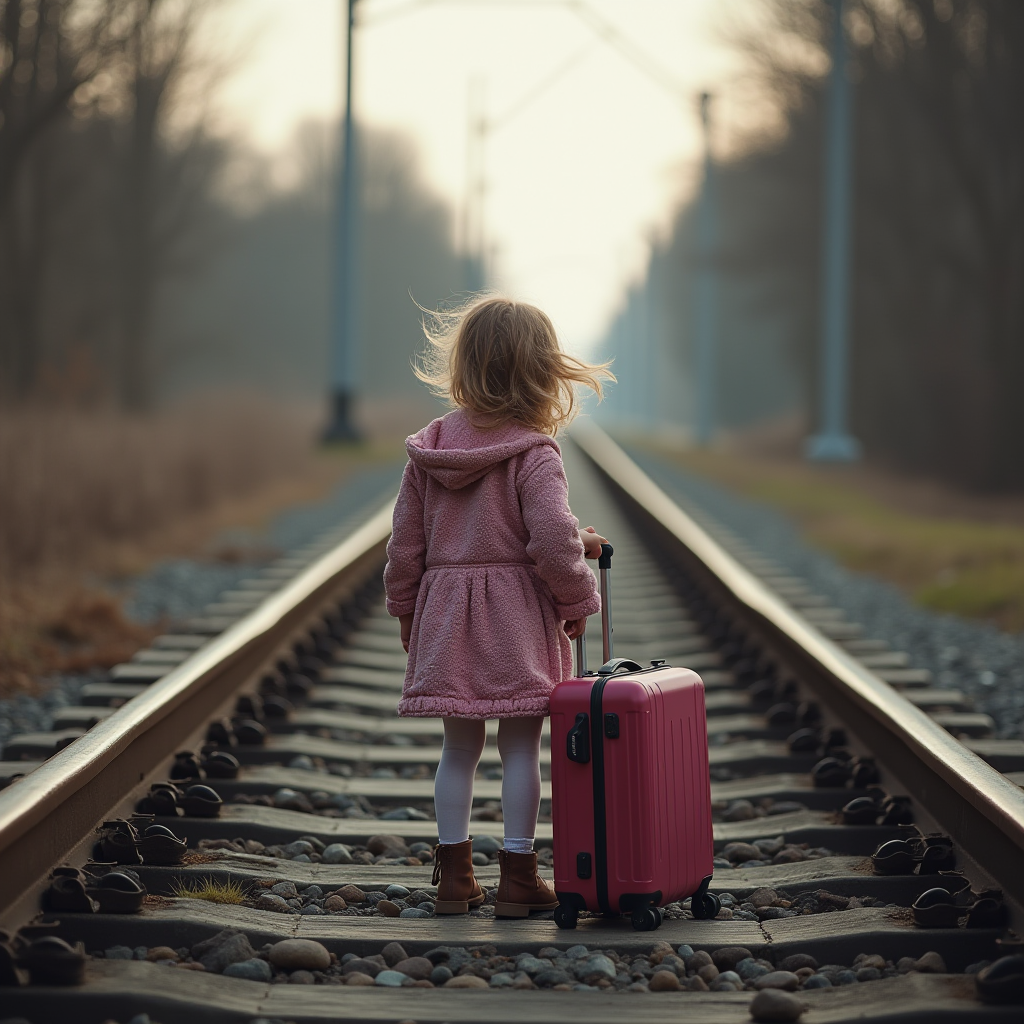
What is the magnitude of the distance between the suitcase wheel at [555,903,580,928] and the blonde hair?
0.95 meters

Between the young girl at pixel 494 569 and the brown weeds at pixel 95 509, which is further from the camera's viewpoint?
the brown weeds at pixel 95 509

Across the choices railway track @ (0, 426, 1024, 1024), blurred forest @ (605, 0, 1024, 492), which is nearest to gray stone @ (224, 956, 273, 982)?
railway track @ (0, 426, 1024, 1024)

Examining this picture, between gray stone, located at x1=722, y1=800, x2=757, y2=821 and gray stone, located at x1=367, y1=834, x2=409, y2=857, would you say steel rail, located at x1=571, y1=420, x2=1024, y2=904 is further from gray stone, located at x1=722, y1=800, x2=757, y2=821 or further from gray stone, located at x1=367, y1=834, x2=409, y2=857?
gray stone, located at x1=367, y1=834, x2=409, y2=857

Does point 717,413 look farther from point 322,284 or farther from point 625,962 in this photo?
point 625,962

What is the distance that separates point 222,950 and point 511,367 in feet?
4.09

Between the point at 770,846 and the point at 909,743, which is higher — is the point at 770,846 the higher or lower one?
the lower one

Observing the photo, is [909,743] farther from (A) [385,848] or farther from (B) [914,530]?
(B) [914,530]

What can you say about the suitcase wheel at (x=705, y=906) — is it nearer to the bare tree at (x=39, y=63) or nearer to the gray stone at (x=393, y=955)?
the gray stone at (x=393, y=955)

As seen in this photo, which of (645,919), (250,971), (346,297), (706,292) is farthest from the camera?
(706,292)

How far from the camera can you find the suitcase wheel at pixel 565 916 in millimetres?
2973

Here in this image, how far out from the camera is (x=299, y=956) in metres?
2.68

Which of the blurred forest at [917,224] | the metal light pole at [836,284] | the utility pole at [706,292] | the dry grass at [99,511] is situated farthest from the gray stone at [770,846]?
the utility pole at [706,292]

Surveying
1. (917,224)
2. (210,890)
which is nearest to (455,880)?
(210,890)

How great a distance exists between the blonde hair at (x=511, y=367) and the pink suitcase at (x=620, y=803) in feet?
1.79
